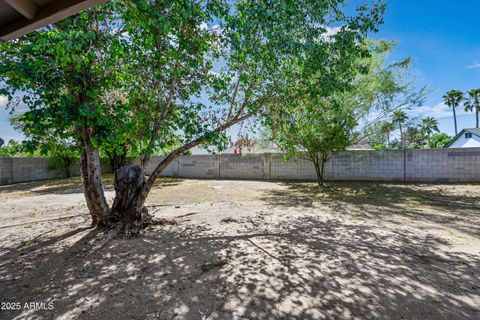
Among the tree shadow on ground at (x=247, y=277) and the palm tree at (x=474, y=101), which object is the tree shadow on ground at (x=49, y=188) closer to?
the tree shadow on ground at (x=247, y=277)

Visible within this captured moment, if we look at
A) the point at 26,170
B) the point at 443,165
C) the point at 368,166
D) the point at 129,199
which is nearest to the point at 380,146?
the point at 368,166

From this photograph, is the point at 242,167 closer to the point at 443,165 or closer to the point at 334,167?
the point at 334,167

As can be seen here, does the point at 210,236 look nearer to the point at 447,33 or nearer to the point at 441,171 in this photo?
the point at 447,33

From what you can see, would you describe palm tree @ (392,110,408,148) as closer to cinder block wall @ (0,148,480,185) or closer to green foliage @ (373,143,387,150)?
green foliage @ (373,143,387,150)

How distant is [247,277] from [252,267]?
0.24 metres

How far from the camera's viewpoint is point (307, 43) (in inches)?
145

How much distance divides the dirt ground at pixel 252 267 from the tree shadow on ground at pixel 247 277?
0.04 feet

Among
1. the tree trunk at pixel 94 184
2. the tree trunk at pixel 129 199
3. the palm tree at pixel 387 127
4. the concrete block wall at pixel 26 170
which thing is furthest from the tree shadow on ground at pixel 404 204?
the concrete block wall at pixel 26 170

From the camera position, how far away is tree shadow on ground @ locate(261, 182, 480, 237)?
15.6 ft

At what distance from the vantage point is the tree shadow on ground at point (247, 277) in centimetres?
200

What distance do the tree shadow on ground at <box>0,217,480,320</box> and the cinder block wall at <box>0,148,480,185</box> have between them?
24.8 ft

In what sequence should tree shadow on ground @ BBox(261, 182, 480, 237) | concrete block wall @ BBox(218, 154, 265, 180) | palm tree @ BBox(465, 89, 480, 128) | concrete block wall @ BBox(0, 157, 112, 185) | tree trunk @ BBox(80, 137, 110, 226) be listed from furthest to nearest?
palm tree @ BBox(465, 89, 480, 128) < concrete block wall @ BBox(218, 154, 265, 180) < concrete block wall @ BBox(0, 157, 112, 185) < tree shadow on ground @ BBox(261, 182, 480, 237) < tree trunk @ BBox(80, 137, 110, 226)

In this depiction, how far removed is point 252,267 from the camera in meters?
2.77

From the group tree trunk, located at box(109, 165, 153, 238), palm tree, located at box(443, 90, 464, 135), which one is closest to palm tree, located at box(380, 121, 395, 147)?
tree trunk, located at box(109, 165, 153, 238)
